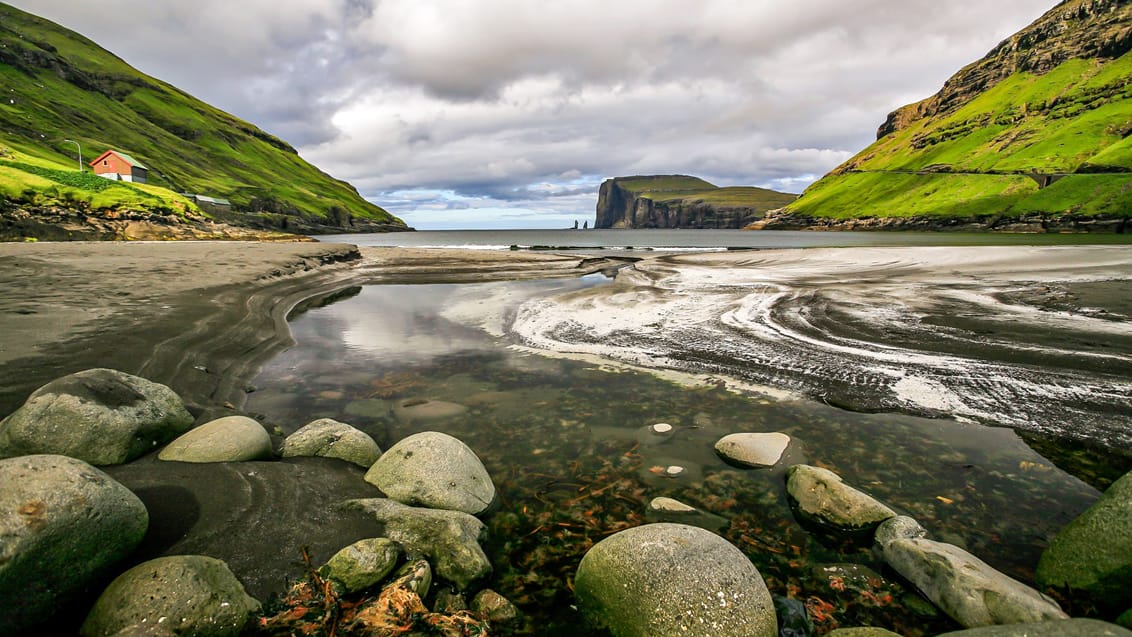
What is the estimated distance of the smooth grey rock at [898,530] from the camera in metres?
5.80

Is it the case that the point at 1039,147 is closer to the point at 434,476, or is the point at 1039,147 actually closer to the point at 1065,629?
the point at 1065,629

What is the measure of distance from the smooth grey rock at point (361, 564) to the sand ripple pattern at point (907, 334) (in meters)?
9.85

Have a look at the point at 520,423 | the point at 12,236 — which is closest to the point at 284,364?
the point at 520,423

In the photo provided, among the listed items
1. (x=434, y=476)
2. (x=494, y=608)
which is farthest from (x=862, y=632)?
(x=434, y=476)

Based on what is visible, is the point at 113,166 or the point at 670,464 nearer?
the point at 670,464

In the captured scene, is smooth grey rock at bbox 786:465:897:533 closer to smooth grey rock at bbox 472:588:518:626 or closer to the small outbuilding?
smooth grey rock at bbox 472:588:518:626

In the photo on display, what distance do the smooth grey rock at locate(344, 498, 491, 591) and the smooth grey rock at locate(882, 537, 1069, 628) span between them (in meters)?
5.01

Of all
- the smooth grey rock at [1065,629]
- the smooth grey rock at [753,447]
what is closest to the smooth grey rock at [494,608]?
the smooth grey rock at [1065,629]

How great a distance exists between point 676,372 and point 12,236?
5992 centimetres

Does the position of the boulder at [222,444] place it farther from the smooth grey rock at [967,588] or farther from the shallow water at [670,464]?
the smooth grey rock at [967,588]

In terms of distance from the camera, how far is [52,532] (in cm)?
390

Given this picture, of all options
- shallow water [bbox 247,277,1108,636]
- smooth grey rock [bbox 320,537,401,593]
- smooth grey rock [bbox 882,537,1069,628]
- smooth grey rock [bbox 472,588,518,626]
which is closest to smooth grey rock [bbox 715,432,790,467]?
shallow water [bbox 247,277,1108,636]

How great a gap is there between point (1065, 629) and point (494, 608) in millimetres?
4909

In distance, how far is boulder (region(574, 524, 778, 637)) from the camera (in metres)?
4.41
